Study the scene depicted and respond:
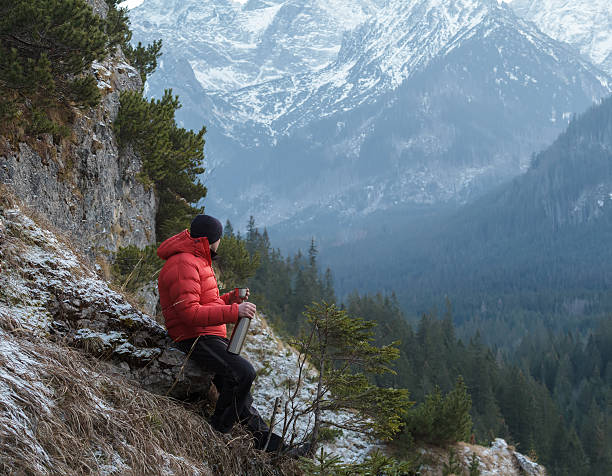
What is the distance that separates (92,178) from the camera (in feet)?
37.1

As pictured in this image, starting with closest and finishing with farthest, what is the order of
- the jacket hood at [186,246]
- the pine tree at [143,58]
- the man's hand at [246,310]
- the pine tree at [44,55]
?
1. the man's hand at [246,310]
2. the jacket hood at [186,246]
3. the pine tree at [44,55]
4. the pine tree at [143,58]

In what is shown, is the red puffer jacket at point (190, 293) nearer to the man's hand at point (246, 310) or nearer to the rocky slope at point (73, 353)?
the man's hand at point (246, 310)

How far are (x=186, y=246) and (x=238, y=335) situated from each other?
1.10m

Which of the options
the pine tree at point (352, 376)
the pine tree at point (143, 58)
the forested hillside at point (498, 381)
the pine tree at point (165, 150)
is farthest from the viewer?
the forested hillside at point (498, 381)

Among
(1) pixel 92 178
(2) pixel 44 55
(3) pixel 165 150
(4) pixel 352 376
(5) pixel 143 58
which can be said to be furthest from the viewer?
(5) pixel 143 58

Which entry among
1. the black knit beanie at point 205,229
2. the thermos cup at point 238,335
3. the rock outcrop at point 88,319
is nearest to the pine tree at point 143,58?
the rock outcrop at point 88,319

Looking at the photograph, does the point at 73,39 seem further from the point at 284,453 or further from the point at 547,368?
the point at 547,368

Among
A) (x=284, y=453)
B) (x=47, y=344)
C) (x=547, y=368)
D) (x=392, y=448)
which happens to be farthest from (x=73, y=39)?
(x=547, y=368)

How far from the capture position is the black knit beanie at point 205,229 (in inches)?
209

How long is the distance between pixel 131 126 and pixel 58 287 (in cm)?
796

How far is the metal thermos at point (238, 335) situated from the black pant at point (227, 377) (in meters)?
0.07

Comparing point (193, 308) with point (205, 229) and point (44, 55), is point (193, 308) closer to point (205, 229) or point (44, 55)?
point (205, 229)

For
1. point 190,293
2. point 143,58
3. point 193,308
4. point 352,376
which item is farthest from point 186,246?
point 143,58

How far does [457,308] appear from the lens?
191125mm
